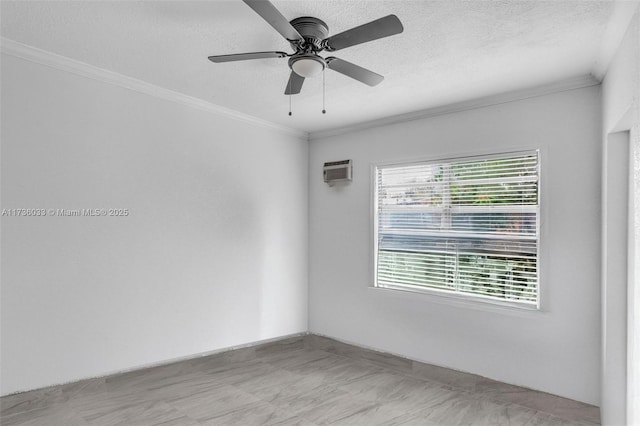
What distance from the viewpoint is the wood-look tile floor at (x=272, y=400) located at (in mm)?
2826

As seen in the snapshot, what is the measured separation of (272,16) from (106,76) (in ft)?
6.56

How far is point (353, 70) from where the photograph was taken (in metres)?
2.41

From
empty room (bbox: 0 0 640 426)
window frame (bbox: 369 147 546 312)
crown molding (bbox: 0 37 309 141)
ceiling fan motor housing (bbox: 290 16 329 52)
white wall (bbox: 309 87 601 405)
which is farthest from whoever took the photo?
window frame (bbox: 369 147 546 312)

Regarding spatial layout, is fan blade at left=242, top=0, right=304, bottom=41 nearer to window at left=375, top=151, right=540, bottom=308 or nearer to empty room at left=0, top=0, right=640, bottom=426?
empty room at left=0, top=0, right=640, bottom=426

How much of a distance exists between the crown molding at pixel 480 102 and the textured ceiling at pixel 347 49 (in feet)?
0.26

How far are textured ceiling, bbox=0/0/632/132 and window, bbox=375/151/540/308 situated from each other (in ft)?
2.38

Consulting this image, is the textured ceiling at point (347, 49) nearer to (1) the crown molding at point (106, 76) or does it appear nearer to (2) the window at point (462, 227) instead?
(1) the crown molding at point (106, 76)

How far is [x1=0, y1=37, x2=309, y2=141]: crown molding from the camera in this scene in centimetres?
271

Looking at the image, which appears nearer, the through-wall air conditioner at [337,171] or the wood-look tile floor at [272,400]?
the wood-look tile floor at [272,400]

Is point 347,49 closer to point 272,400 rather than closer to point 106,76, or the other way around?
point 106,76

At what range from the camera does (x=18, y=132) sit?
2.79 metres

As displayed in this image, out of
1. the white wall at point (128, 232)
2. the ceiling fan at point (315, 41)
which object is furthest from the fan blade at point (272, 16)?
the white wall at point (128, 232)

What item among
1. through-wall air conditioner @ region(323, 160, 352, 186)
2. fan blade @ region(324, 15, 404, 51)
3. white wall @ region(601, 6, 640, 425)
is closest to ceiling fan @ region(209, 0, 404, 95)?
fan blade @ region(324, 15, 404, 51)

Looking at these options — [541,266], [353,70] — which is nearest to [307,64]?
[353,70]
